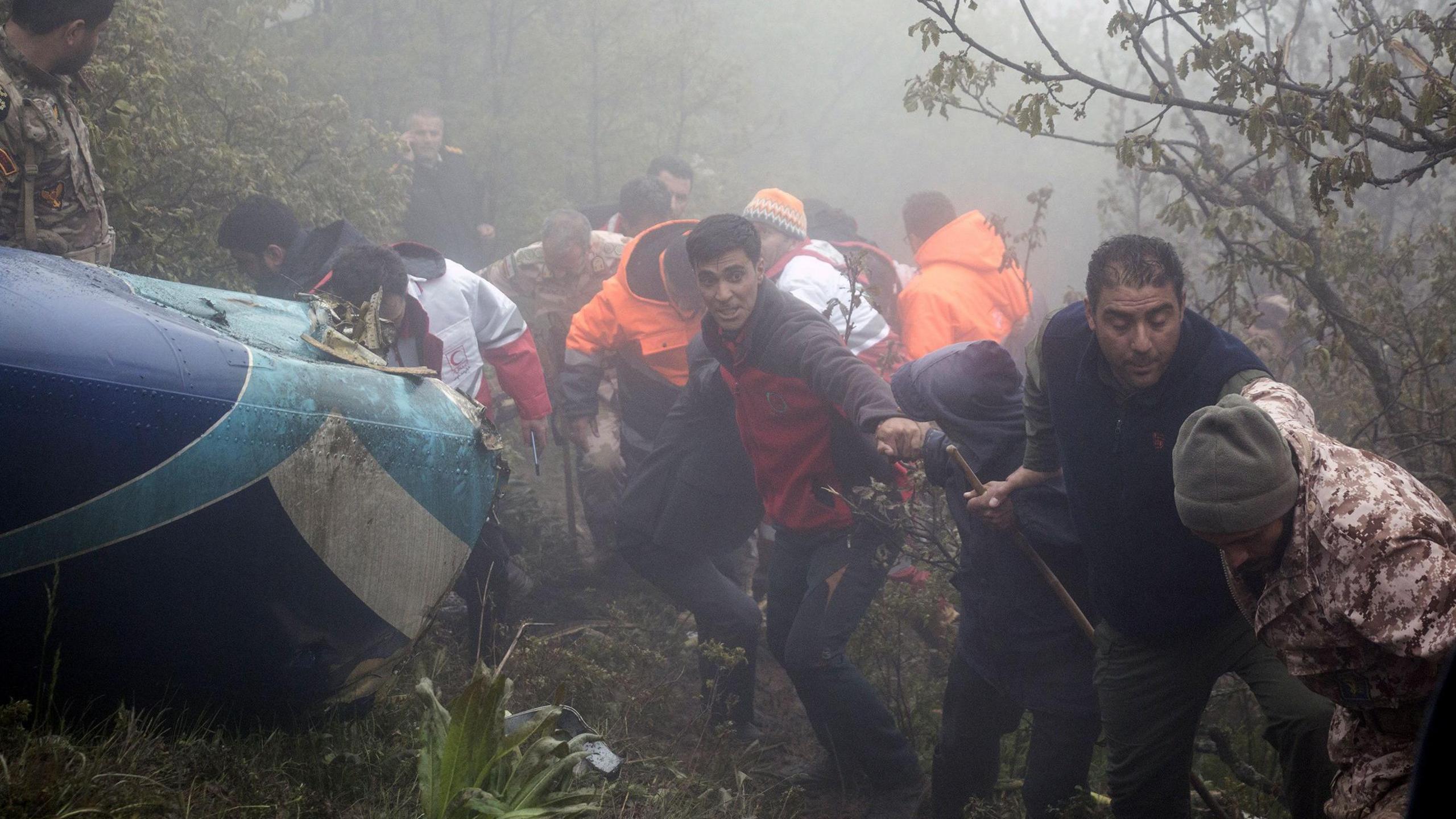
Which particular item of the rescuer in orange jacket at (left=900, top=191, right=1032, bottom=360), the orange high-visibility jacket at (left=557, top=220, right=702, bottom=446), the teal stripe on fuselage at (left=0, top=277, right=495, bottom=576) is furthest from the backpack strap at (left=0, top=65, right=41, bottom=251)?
the rescuer in orange jacket at (left=900, top=191, right=1032, bottom=360)

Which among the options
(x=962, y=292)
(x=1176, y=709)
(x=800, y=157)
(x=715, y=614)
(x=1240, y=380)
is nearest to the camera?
(x=1240, y=380)

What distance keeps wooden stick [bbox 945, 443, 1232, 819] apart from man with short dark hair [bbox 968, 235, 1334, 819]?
0.35 ft

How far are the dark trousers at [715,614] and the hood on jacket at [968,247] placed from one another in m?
3.01

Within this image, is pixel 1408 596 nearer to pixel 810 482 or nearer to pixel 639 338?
pixel 810 482

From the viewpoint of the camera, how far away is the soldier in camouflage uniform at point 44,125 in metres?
3.46

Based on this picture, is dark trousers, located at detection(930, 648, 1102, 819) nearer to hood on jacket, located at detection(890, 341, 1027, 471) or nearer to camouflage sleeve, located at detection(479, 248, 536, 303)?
hood on jacket, located at detection(890, 341, 1027, 471)

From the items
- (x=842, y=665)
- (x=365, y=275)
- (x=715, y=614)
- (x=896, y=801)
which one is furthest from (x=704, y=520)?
(x=365, y=275)

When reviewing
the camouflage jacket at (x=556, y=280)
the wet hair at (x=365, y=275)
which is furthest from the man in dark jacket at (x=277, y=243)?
the camouflage jacket at (x=556, y=280)

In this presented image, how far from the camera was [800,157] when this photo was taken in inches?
595

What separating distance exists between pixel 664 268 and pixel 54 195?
2.83 meters

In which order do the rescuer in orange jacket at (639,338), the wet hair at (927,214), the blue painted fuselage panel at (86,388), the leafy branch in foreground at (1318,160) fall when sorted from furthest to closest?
1. the wet hair at (927,214)
2. the rescuer in orange jacket at (639,338)
3. the leafy branch in foreground at (1318,160)
4. the blue painted fuselage panel at (86,388)

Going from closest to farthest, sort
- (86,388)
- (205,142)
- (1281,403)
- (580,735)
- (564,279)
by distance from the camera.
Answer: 1. (1281,403)
2. (86,388)
3. (580,735)
4. (205,142)
5. (564,279)

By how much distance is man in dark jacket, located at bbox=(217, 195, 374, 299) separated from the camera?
208 inches

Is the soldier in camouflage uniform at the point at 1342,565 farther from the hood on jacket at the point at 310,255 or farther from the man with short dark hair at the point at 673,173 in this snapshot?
the man with short dark hair at the point at 673,173
